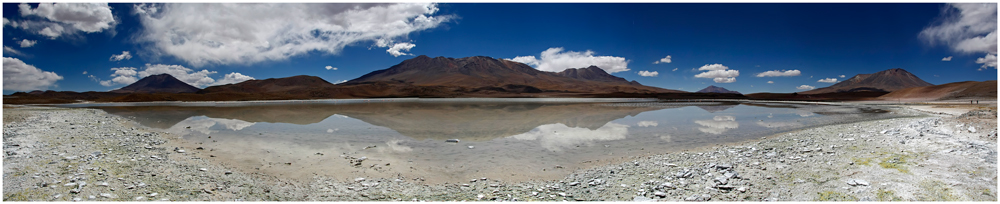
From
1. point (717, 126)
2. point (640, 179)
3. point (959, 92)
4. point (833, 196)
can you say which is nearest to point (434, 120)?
point (717, 126)

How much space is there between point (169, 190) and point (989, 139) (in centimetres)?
1525

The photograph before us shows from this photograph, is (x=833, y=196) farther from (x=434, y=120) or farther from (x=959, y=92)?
(x=959, y=92)

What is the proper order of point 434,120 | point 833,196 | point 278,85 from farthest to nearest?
point 278,85 → point 434,120 → point 833,196

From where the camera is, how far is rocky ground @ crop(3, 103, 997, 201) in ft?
16.4

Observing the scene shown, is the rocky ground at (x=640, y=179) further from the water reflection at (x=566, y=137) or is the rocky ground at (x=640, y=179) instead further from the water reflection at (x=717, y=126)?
the water reflection at (x=717, y=126)

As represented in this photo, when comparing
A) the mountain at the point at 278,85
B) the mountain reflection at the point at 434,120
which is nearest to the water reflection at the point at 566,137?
the mountain reflection at the point at 434,120

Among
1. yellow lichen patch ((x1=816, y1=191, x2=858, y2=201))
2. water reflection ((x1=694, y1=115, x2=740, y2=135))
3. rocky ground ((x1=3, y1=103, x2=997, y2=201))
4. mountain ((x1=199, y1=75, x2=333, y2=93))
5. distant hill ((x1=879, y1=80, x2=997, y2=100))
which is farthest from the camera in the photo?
mountain ((x1=199, y1=75, x2=333, y2=93))

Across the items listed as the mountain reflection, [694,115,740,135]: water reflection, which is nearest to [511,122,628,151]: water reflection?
the mountain reflection

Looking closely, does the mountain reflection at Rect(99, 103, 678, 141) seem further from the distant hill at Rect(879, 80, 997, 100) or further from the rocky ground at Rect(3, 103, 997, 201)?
the distant hill at Rect(879, 80, 997, 100)

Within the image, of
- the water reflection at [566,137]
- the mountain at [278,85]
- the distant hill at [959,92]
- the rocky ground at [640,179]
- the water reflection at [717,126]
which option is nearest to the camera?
the rocky ground at [640,179]

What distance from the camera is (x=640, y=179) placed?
639 centimetres

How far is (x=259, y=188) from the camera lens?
602 cm

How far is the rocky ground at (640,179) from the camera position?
197 inches

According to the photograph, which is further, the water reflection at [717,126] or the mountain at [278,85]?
the mountain at [278,85]
